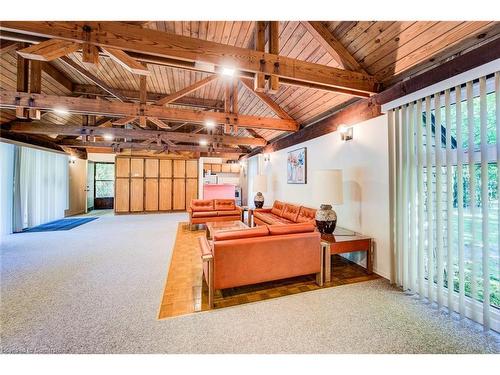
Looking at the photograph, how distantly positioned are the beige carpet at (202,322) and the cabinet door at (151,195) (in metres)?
5.56

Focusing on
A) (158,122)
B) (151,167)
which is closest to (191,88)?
(158,122)

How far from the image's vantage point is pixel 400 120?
2.54 m

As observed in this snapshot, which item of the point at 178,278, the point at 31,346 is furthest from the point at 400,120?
the point at 31,346

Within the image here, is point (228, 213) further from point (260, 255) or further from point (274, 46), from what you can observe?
point (274, 46)

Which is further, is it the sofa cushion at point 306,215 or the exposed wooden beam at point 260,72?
the sofa cushion at point 306,215

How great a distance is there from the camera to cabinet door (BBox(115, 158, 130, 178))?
815 centimetres

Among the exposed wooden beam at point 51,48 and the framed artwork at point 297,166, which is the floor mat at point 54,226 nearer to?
the exposed wooden beam at point 51,48

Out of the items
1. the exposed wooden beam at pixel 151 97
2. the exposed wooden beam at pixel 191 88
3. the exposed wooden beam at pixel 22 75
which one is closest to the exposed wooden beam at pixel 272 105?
the exposed wooden beam at pixel 191 88

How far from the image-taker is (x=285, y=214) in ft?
16.2

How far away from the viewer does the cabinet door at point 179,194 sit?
8.81m

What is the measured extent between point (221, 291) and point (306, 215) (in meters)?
2.41
